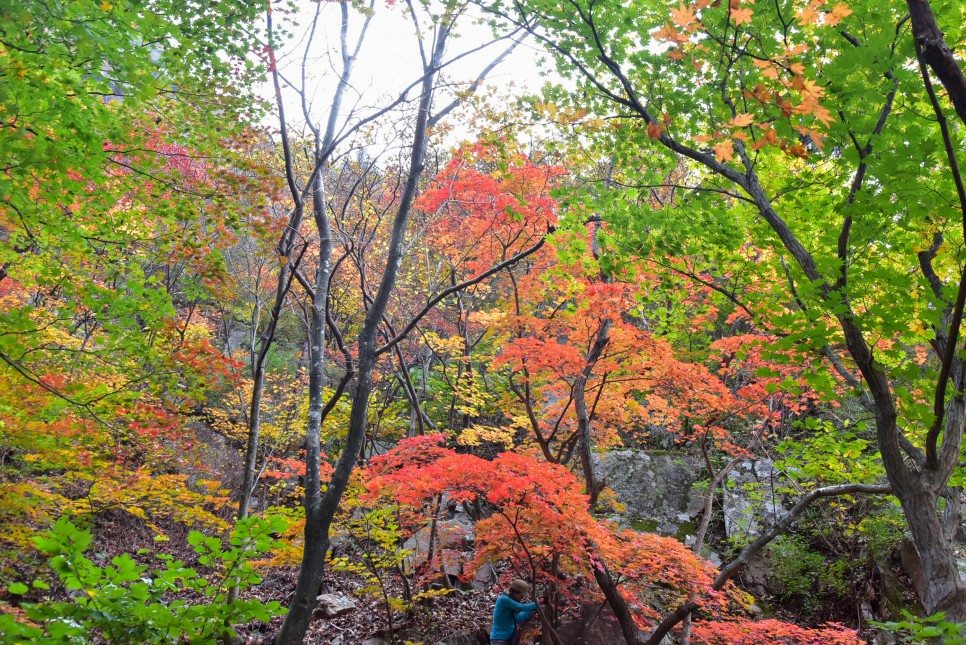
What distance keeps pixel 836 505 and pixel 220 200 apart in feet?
38.5

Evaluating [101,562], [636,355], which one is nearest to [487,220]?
[636,355]

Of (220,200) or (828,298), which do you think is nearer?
(828,298)

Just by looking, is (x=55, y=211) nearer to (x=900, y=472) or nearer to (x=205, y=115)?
(x=205, y=115)

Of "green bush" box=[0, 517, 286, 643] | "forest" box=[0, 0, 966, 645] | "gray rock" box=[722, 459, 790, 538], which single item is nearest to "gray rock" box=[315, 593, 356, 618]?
"forest" box=[0, 0, 966, 645]

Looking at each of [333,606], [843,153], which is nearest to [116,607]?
[843,153]

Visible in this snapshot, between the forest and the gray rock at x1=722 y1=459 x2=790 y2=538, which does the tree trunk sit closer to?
the forest

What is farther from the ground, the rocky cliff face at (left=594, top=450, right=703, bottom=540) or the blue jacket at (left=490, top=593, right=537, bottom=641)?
the rocky cliff face at (left=594, top=450, right=703, bottom=540)

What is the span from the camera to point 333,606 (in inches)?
354

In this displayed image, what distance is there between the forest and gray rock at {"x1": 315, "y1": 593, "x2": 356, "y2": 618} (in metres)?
0.04

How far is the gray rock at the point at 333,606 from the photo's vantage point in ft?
29.1

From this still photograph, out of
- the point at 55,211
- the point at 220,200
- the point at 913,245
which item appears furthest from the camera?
the point at 220,200

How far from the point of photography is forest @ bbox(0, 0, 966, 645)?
3252 mm

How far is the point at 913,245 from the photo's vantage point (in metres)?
4.10

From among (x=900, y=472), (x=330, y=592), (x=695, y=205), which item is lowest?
(x=330, y=592)
